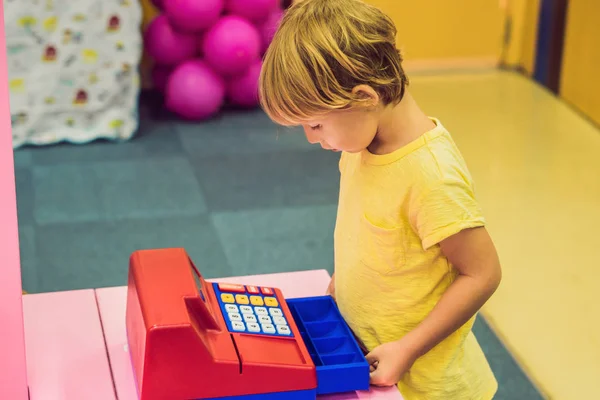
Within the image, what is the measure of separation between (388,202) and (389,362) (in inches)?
7.9

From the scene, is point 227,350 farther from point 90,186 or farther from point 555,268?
point 90,186

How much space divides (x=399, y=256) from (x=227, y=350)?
0.27 meters

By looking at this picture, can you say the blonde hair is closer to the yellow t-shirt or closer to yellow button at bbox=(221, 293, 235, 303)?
the yellow t-shirt

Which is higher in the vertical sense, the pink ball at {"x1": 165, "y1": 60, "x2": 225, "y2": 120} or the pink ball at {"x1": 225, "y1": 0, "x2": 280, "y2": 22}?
the pink ball at {"x1": 225, "y1": 0, "x2": 280, "y2": 22}

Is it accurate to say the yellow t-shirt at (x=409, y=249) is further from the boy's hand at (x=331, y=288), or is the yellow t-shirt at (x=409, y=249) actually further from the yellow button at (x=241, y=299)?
the yellow button at (x=241, y=299)

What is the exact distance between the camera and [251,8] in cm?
335

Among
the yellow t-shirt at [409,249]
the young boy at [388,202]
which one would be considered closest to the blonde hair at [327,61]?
the young boy at [388,202]

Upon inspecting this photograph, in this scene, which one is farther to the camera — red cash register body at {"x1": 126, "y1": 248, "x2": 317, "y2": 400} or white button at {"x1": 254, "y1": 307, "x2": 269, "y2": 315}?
white button at {"x1": 254, "y1": 307, "x2": 269, "y2": 315}

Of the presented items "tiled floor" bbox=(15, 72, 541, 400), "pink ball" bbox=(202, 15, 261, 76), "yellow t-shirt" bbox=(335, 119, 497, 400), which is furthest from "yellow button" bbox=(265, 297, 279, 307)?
"pink ball" bbox=(202, 15, 261, 76)

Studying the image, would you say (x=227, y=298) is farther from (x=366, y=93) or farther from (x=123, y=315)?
(x=366, y=93)

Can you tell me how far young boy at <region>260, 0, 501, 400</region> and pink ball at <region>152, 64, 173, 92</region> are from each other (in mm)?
2531

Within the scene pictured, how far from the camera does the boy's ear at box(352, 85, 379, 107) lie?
3.24 ft

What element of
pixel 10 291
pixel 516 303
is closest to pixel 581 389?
pixel 516 303

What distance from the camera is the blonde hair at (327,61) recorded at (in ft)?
3.21
